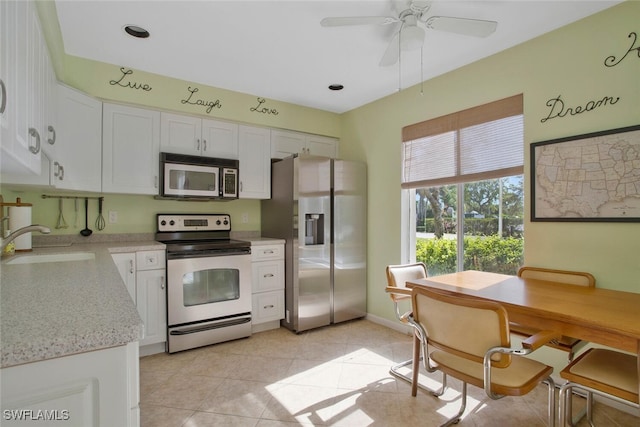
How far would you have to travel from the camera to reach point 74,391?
2.54 ft

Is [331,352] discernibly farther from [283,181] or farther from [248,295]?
[283,181]

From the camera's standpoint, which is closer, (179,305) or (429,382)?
(429,382)

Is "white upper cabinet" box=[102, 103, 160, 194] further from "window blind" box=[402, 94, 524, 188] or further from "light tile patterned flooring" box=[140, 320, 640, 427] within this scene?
"window blind" box=[402, 94, 524, 188]

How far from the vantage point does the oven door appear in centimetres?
281

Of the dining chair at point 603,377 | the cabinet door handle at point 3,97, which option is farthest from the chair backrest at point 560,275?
the cabinet door handle at point 3,97

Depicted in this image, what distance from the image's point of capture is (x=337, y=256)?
11.7 ft

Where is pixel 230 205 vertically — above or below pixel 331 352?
above

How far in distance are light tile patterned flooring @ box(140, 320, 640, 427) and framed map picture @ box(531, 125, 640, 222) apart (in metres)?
1.24

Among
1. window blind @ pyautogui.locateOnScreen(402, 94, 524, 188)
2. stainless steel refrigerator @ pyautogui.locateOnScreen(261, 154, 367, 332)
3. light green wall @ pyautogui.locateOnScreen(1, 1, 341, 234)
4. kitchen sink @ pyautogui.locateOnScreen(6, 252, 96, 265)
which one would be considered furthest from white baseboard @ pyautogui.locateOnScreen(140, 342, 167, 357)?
window blind @ pyautogui.locateOnScreen(402, 94, 524, 188)

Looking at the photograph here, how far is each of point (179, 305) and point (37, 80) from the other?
1907mm

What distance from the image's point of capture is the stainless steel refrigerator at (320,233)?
3.33 meters

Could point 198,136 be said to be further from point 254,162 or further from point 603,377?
point 603,377

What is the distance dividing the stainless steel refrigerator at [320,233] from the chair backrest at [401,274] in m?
1.08

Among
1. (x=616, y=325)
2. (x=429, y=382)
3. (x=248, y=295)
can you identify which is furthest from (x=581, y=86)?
(x=248, y=295)
